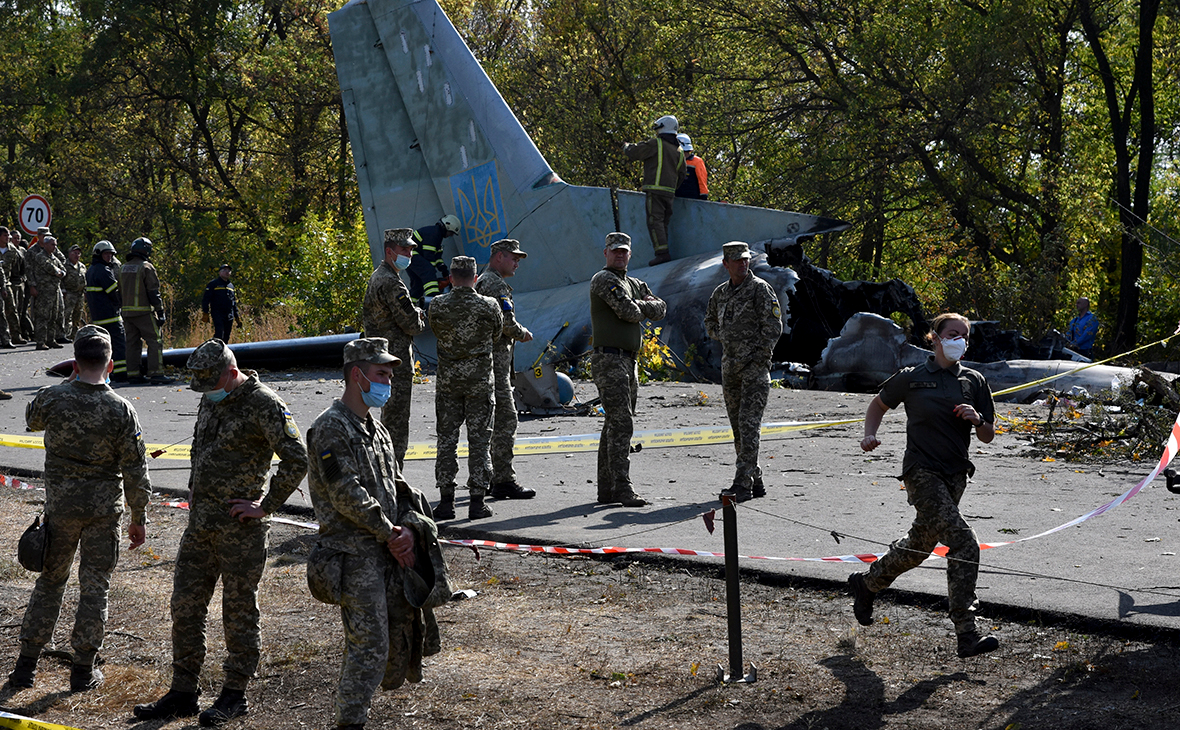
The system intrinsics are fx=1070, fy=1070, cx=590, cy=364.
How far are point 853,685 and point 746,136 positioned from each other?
831 inches

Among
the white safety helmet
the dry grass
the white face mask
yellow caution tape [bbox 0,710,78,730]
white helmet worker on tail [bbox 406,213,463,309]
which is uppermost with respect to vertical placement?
the white safety helmet

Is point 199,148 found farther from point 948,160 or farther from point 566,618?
point 566,618

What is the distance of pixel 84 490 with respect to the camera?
5203 mm

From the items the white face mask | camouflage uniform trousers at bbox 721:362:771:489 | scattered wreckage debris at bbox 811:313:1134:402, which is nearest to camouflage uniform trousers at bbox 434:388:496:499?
camouflage uniform trousers at bbox 721:362:771:489

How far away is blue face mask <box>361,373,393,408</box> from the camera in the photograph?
423 cm

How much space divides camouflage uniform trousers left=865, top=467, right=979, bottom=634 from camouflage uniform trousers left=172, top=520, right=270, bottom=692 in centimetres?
303

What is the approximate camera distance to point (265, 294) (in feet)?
109

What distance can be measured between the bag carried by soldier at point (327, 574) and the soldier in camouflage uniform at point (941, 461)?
9.00 ft

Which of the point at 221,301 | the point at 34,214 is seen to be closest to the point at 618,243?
the point at 221,301

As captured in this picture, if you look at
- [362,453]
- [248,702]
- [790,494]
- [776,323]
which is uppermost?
[776,323]

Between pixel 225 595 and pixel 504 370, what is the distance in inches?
161

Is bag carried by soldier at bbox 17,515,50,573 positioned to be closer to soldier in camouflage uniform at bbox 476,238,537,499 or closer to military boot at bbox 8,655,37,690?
military boot at bbox 8,655,37,690

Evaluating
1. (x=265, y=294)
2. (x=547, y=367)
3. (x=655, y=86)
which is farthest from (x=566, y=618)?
(x=265, y=294)

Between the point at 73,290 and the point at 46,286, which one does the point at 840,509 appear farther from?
the point at 73,290
